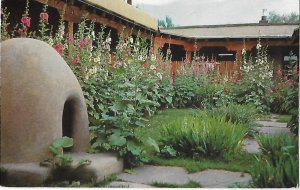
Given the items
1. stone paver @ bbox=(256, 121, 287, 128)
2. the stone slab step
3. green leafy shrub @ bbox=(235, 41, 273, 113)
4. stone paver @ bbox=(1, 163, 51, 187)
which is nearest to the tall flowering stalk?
green leafy shrub @ bbox=(235, 41, 273, 113)

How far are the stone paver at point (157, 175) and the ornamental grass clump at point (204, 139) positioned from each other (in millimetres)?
517

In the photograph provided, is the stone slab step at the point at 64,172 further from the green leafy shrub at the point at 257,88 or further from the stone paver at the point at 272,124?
the green leafy shrub at the point at 257,88

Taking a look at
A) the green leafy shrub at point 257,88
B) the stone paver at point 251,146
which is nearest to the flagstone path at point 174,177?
the stone paver at point 251,146

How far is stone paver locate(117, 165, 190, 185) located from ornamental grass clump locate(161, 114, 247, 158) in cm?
52

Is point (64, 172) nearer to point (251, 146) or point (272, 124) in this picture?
point (251, 146)

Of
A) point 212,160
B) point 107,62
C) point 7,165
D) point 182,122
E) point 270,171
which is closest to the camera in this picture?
point 270,171

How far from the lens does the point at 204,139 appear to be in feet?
15.6

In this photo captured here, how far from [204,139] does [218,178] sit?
0.81 meters

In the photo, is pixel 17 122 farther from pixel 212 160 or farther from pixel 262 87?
pixel 262 87

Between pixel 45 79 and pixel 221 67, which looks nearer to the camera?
pixel 45 79

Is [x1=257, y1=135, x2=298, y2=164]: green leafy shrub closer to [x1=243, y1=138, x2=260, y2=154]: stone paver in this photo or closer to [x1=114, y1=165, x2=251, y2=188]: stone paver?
[x1=114, y1=165, x2=251, y2=188]: stone paver

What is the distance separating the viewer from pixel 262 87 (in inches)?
369

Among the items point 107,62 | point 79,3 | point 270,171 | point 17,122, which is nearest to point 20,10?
point 79,3

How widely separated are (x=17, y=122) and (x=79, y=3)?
6.71m
